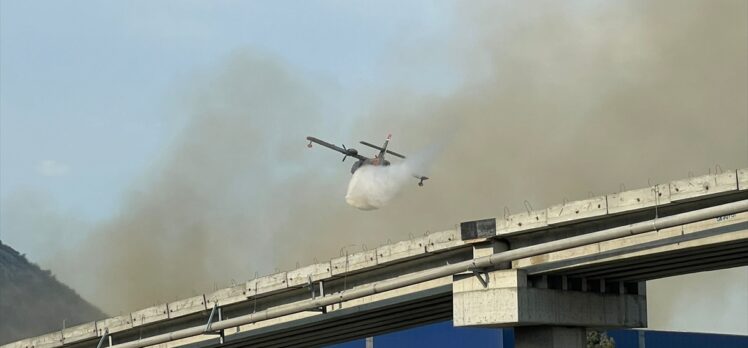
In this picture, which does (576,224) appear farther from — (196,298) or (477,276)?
(196,298)

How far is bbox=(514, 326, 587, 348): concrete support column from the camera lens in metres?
44.5

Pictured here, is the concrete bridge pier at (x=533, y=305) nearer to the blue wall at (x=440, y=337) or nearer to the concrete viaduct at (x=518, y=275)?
the concrete viaduct at (x=518, y=275)

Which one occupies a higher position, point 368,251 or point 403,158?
point 403,158

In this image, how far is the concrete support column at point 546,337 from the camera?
146 feet

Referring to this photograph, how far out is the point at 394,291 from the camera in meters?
47.5

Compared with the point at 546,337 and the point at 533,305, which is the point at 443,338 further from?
the point at 533,305

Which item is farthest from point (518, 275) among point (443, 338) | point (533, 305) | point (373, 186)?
point (373, 186)

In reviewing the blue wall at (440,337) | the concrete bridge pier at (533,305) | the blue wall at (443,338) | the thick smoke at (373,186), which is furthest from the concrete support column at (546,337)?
the thick smoke at (373,186)

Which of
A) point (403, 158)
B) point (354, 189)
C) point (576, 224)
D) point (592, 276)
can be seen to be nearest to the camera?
point (576, 224)

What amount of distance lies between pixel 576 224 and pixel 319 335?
55.2 feet

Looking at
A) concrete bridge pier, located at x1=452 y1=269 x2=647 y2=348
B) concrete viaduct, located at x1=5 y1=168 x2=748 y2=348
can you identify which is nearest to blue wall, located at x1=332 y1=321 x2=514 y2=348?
concrete viaduct, located at x1=5 y1=168 x2=748 y2=348

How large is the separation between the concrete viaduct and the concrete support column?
35 mm

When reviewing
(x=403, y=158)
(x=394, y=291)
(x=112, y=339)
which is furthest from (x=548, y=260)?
(x=403, y=158)

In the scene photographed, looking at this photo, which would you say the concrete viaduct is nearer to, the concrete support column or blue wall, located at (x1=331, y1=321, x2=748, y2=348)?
the concrete support column
